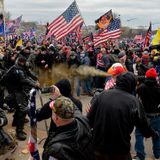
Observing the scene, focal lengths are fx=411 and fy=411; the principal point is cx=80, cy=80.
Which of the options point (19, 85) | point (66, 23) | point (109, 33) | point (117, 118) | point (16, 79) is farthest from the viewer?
point (109, 33)

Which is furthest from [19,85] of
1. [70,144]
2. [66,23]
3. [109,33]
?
[109,33]

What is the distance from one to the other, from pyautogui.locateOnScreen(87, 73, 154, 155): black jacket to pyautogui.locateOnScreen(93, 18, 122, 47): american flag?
38.3 ft

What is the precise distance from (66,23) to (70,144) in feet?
36.6

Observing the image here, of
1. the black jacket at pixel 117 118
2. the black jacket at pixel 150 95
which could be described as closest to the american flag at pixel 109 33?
the black jacket at pixel 150 95

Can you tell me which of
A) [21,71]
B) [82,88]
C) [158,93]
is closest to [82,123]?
[158,93]

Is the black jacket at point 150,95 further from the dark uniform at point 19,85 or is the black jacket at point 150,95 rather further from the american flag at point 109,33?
the american flag at point 109,33

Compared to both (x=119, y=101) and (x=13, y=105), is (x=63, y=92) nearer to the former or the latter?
(x=119, y=101)

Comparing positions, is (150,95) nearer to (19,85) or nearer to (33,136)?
(33,136)

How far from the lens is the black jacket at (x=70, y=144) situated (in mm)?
3482

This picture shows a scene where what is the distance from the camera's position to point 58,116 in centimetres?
367

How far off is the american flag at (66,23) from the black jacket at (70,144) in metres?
10.6

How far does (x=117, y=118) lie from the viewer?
15.3 feet

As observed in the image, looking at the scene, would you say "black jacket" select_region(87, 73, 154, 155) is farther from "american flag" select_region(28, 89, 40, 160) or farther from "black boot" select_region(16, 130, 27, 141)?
"black boot" select_region(16, 130, 27, 141)

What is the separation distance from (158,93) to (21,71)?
3.08 metres
